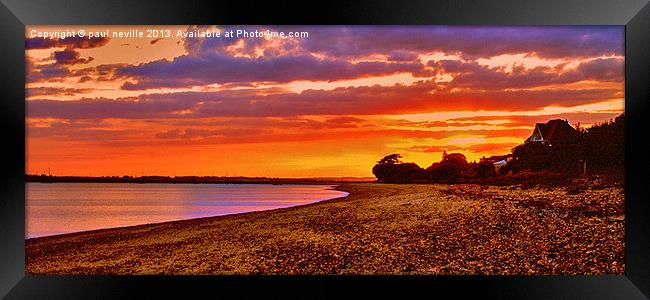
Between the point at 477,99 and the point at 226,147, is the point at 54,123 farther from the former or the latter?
the point at 477,99

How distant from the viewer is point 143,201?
8.09 meters

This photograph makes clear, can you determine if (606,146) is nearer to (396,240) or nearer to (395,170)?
(395,170)

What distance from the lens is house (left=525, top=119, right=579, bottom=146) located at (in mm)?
7469

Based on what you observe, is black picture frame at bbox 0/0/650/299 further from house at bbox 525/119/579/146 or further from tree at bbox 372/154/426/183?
tree at bbox 372/154/426/183

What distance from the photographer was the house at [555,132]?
7.47 metres

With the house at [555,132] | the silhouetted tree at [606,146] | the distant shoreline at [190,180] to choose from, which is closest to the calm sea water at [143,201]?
the distant shoreline at [190,180]

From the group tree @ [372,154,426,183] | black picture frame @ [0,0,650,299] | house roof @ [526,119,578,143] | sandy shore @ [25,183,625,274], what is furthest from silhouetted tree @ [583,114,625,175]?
tree @ [372,154,426,183]

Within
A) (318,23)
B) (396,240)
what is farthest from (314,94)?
(396,240)

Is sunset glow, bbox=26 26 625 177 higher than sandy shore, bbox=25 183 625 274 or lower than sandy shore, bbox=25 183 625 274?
higher

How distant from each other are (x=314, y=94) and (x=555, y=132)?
3052mm

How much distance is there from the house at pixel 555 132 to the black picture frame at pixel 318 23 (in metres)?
1.03

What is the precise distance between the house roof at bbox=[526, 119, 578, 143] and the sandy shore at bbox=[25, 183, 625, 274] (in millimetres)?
684

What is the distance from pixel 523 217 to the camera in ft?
24.9

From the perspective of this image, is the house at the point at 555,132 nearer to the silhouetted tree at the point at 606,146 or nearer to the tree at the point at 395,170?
the silhouetted tree at the point at 606,146
